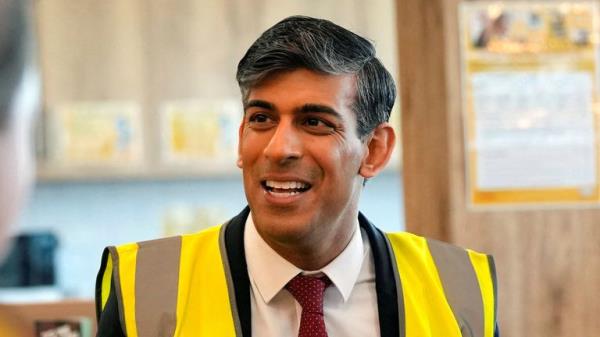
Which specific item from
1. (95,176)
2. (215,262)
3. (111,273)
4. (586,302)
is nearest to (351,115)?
(215,262)

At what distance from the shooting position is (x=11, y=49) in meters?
0.23

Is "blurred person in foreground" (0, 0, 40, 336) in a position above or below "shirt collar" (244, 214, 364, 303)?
above

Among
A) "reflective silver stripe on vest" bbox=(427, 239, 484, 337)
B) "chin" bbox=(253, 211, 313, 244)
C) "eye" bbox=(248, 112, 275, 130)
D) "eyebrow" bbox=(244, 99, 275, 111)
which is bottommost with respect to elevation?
"reflective silver stripe on vest" bbox=(427, 239, 484, 337)

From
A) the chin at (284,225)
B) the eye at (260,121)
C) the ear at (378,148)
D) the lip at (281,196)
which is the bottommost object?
the chin at (284,225)

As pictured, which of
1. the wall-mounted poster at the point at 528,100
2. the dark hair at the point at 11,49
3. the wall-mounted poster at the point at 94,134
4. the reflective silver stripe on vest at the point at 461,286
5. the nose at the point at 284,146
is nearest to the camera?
the dark hair at the point at 11,49

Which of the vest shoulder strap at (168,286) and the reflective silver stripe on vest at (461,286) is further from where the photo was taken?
the reflective silver stripe on vest at (461,286)

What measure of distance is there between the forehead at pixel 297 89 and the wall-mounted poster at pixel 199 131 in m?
2.35

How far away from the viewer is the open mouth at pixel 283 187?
110 centimetres

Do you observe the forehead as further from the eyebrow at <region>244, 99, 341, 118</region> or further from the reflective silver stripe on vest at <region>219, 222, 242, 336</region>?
the reflective silver stripe on vest at <region>219, 222, 242, 336</region>

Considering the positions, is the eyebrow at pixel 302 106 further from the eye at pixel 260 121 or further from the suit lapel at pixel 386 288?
the suit lapel at pixel 386 288

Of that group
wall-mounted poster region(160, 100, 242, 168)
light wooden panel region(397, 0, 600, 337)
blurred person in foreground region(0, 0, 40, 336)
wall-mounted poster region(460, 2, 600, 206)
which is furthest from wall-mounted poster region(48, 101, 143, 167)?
blurred person in foreground region(0, 0, 40, 336)

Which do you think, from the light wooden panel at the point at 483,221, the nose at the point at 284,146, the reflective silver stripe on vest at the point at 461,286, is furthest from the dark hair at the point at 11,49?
the light wooden panel at the point at 483,221

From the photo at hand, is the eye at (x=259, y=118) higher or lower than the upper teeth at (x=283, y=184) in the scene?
higher

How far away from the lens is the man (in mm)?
1132
